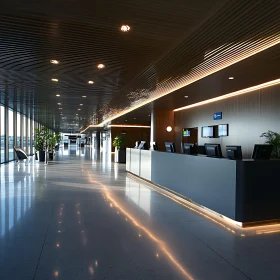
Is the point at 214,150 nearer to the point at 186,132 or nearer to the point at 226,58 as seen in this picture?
the point at 226,58

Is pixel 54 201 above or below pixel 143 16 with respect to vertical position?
below

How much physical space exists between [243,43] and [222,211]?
292 centimetres

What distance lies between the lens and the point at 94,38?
15.5 feet

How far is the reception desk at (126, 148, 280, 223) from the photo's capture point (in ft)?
13.8

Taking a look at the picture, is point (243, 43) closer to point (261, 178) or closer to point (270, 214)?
point (261, 178)

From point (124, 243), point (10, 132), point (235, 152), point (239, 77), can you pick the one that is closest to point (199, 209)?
point (235, 152)

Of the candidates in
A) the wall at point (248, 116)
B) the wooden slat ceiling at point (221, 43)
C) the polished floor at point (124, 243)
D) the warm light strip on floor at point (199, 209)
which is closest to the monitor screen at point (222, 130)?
the wall at point (248, 116)

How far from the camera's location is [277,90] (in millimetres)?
7258

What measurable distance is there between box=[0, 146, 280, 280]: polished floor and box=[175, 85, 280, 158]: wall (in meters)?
3.87

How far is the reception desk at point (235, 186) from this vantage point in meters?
4.21

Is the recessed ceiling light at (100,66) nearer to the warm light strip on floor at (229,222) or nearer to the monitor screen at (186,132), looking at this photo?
the warm light strip on floor at (229,222)

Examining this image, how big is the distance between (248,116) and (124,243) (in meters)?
6.44

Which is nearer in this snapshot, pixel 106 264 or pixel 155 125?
pixel 106 264

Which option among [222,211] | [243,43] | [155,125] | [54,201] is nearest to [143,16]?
[243,43]
